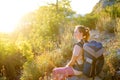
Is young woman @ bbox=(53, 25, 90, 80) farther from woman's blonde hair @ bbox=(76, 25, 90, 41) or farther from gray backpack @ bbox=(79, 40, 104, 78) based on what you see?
gray backpack @ bbox=(79, 40, 104, 78)

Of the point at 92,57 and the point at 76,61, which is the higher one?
the point at 92,57

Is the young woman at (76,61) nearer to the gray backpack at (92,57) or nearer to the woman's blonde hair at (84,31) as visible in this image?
the woman's blonde hair at (84,31)

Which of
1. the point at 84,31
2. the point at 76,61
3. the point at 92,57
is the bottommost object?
the point at 76,61

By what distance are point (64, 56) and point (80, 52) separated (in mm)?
3269

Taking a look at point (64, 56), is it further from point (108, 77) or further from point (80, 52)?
point (80, 52)

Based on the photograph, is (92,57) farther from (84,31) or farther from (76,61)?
(84,31)

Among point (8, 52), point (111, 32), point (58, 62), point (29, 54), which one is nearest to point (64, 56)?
point (58, 62)

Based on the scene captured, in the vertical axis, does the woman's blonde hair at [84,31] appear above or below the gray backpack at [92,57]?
above

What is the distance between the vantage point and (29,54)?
1036 centimetres

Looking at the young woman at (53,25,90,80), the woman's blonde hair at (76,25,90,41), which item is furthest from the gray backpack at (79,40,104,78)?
the woman's blonde hair at (76,25,90,41)

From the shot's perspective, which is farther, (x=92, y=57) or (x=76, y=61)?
(x=76, y=61)

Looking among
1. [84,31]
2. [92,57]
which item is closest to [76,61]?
[92,57]

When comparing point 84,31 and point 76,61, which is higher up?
point 84,31

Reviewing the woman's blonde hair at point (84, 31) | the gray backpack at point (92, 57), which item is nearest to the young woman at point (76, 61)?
the woman's blonde hair at point (84, 31)
